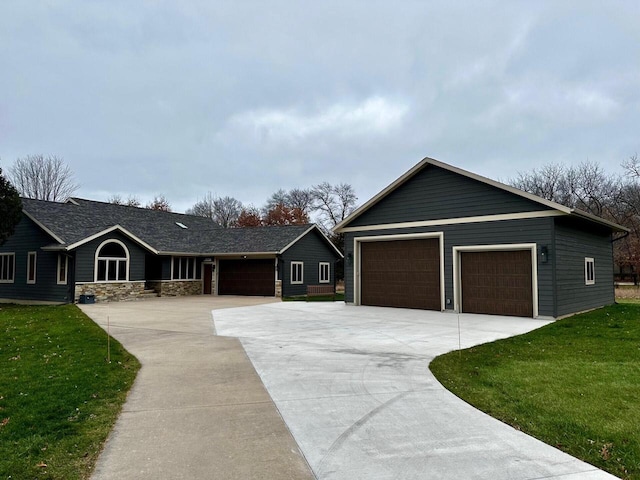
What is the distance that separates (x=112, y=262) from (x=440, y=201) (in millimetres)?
15644

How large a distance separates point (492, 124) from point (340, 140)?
31.8 ft

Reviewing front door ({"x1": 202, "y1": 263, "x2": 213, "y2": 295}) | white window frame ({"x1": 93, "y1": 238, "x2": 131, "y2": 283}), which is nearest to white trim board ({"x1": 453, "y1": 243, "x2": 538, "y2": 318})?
white window frame ({"x1": 93, "y1": 238, "x2": 131, "y2": 283})

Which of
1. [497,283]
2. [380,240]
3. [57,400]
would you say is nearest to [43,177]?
[380,240]

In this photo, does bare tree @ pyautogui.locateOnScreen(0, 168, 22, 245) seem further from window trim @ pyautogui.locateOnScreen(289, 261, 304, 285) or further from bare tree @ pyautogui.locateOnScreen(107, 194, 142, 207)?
bare tree @ pyautogui.locateOnScreen(107, 194, 142, 207)

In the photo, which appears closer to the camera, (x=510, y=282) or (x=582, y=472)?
(x=582, y=472)

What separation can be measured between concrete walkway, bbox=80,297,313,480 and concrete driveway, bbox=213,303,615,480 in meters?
0.23

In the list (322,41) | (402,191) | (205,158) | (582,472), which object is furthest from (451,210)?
(205,158)

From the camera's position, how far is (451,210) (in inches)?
588

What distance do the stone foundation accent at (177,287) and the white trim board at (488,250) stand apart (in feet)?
52.7

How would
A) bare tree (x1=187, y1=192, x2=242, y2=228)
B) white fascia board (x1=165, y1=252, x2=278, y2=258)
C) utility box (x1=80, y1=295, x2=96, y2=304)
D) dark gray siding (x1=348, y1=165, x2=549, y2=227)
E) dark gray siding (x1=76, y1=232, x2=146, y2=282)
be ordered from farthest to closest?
1. bare tree (x1=187, y1=192, x2=242, y2=228)
2. white fascia board (x1=165, y1=252, x2=278, y2=258)
3. dark gray siding (x1=76, y1=232, x2=146, y2=282)
4. utility box (x1=80, y1=295, x2=96, y2=304)
5. dark gray siding (x1=348, y1=165, x2=549, y2=227)

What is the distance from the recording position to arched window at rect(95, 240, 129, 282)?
805 inches

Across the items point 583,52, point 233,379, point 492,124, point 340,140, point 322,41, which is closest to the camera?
point 233,379

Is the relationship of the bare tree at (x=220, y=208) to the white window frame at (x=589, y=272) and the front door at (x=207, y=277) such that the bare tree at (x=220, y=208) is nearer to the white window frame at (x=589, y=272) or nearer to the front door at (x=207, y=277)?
the front door at (x=207, y=277)

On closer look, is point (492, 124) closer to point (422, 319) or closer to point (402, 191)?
point (402, 191)
